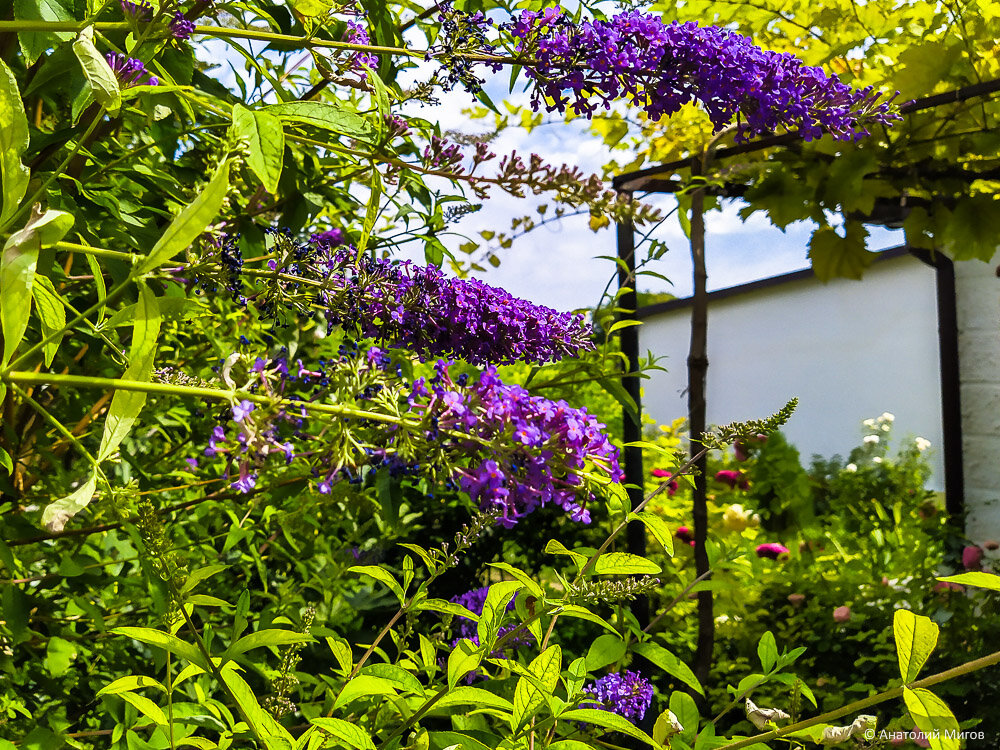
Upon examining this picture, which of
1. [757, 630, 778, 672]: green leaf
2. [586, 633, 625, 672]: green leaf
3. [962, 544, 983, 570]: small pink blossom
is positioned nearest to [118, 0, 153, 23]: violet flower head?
[586, 633, 625, 672]: green leaf

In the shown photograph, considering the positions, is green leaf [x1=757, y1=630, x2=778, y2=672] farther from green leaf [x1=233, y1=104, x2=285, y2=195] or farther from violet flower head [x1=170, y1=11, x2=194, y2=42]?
violet flower head [x1=170, y1=11, x2=194, y2=42]

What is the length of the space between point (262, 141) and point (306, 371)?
0.53 metres

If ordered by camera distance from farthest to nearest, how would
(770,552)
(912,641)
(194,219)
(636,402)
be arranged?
(770,552)
(636,402)
(912,641)
(194,219)

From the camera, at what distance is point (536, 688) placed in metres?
0.74

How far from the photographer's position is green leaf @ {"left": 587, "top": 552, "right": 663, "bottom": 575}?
0.75 metres

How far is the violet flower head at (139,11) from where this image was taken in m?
0.67

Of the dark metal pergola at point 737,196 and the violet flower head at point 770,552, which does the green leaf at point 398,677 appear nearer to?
the dark metal pergola at point 737,196

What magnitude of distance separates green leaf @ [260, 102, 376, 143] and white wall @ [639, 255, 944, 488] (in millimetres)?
7067

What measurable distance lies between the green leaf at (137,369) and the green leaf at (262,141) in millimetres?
123

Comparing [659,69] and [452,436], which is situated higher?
[659,69]

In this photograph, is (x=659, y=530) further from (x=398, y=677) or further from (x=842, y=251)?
(x=842, y=251)

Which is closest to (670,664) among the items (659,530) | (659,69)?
(659,530)

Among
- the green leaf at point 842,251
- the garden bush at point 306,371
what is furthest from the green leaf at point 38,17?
the green leaf at point 842,251

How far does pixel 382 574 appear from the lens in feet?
2.79
